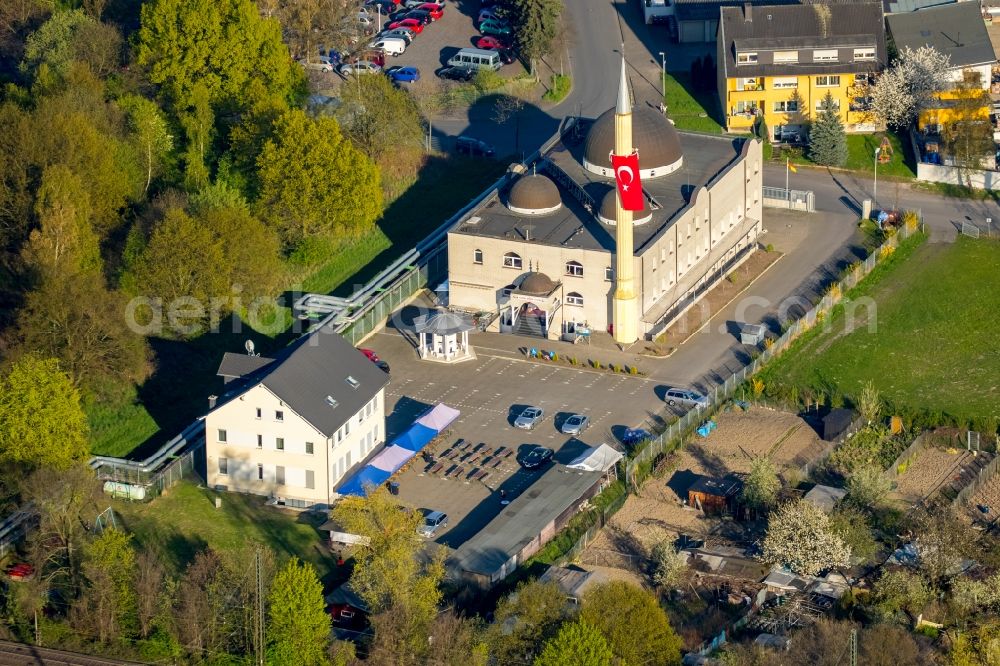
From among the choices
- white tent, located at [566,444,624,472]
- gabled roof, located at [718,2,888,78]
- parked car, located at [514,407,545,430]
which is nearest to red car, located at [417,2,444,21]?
gabled roof, located at [718,2,888,78]

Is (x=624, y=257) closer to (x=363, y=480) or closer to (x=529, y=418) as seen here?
(x=529, y=418)

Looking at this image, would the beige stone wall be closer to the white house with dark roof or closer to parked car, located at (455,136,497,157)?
the white house with dark roof

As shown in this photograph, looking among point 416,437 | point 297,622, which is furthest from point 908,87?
point 297,622

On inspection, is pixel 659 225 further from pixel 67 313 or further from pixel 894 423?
pixel 67 313

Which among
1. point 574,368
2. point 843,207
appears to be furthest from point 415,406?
point 843,207

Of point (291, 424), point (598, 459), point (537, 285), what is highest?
point (291, 424)

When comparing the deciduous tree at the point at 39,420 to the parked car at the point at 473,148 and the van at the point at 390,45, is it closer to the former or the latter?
the parked car at the point at 473,148
